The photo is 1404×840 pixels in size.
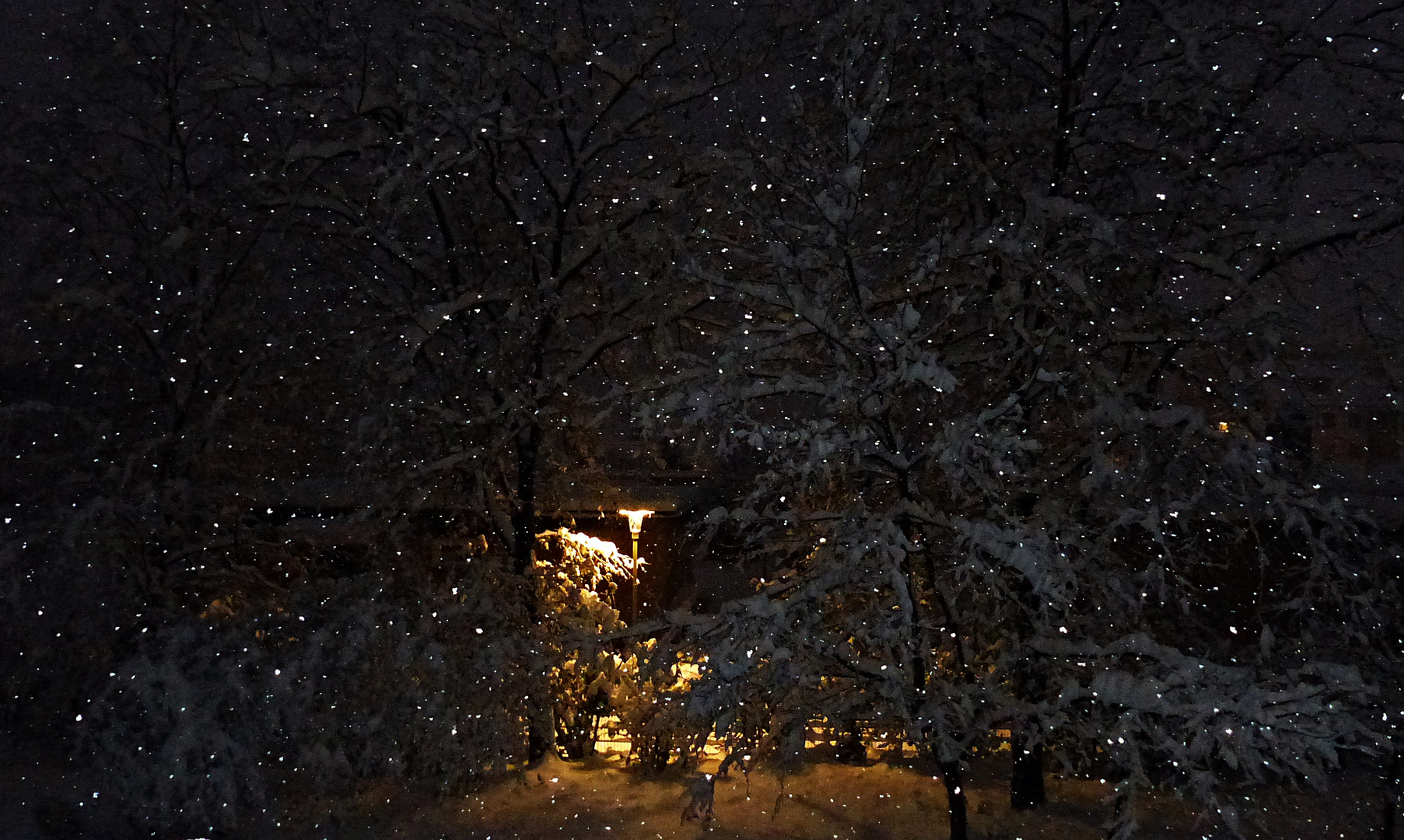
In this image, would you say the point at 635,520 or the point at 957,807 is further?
the point at 635,520

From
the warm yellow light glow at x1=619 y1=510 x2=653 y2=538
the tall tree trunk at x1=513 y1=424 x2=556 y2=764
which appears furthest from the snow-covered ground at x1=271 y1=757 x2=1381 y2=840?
the warm yellow light glow at x1=619 y1=510 x2=653 y2=538

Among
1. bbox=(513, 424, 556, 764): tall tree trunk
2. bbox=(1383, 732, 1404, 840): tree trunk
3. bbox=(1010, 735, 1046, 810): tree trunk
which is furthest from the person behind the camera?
bbox=(513, 424, 556, 764): tall tree trunk

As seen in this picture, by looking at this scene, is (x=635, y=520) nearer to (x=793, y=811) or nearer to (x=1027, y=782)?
(x=793, y=811)

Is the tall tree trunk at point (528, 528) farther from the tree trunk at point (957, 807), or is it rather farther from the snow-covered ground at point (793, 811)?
the tree trunk at point (957, 807)

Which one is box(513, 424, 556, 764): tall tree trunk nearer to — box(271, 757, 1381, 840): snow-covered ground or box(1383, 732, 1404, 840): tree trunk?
box(271, 757, 1381, 840): snow-covered ground

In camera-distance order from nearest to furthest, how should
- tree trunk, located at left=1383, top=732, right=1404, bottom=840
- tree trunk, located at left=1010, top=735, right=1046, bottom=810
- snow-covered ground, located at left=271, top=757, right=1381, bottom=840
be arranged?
1. tree trunk, located at left=1383, top=732, right=1404, bottom=840
2. snow-covered ground, located at left=271, top=757, right=1381, bottom=840
3. tree trunk, located at left=1010, top=735, right=1046, bottom=810

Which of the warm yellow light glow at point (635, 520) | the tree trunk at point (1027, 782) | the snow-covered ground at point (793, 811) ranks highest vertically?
the warm yellow light glow at point (635, 520)

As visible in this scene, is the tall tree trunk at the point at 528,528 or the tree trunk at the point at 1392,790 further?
the tall tree trunk at the point at 528,528

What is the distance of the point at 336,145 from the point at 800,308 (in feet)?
17.4

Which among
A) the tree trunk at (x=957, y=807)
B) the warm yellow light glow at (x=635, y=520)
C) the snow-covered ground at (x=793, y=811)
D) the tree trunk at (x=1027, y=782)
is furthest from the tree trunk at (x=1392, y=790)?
the warm yellow light glow at (x=635, y=520)

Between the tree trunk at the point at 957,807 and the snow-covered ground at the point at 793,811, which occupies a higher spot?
the tree trunk at the point at 957,807

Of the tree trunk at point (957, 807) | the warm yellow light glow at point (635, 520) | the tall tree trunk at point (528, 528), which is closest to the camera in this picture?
the tree trunk at point (957, 807)

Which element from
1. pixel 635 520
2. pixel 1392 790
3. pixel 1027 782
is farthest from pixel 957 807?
pixel 635 520

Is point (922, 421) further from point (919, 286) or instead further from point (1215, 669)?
point (1215, 669)
